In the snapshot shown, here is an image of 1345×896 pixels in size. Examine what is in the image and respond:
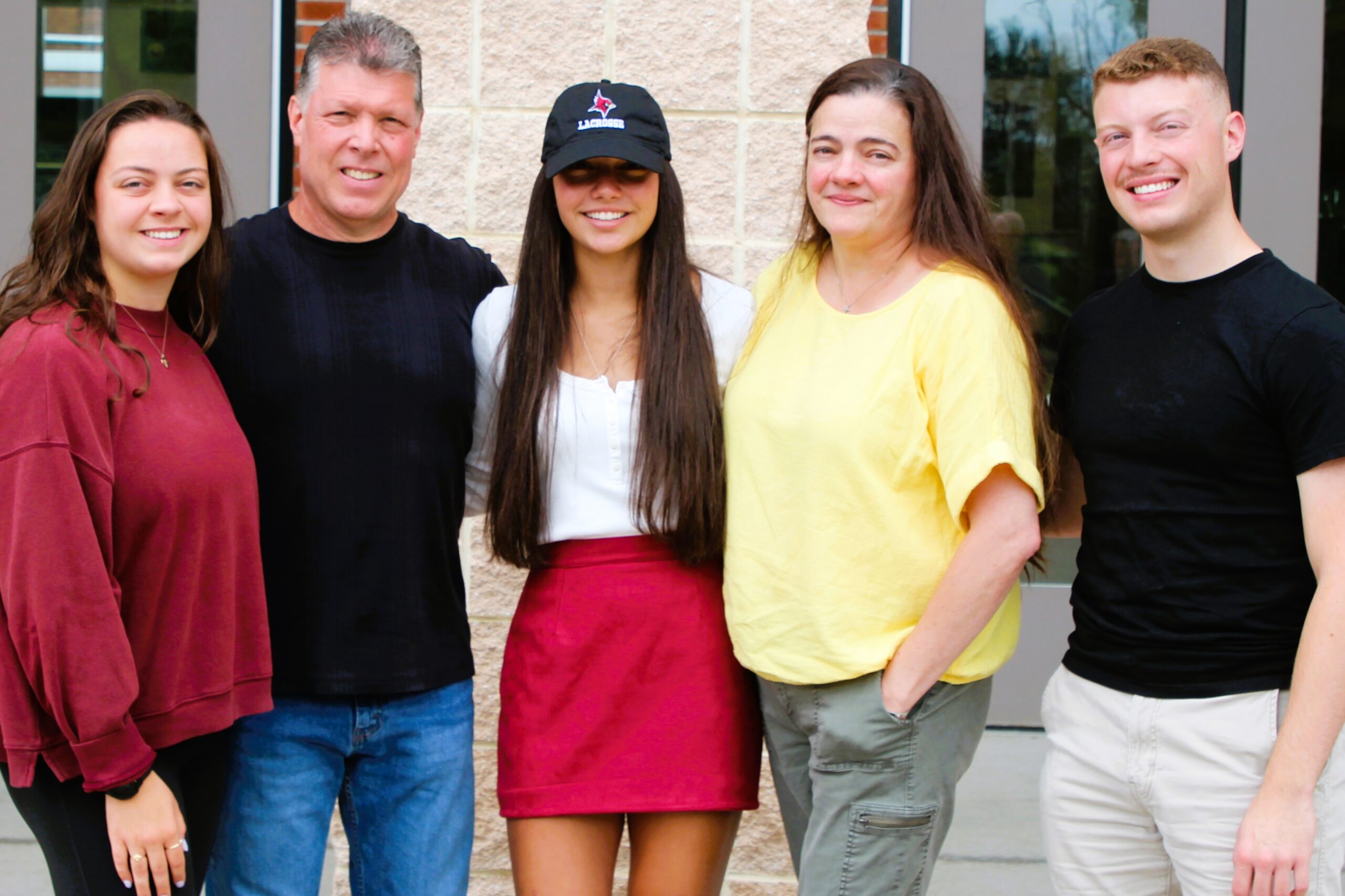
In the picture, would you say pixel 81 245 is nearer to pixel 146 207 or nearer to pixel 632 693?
pixel 146 207

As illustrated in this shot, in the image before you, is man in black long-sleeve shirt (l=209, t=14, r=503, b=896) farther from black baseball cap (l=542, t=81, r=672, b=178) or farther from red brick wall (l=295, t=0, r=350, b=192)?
red brick wall (l=295, t=0, r=350, b=192)

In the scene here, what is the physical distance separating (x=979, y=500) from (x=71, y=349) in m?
1.37

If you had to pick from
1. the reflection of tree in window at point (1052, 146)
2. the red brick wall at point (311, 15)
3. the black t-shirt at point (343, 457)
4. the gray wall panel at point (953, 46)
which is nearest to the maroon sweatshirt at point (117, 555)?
the black t-shirt at point (343, 457)

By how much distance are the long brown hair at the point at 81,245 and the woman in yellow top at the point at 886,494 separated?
1019mm

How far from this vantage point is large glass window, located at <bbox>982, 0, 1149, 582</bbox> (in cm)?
416

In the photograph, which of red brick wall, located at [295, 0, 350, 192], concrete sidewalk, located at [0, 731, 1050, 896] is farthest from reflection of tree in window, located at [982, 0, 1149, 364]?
red brick wall, located at [295, 0, 350, 192]

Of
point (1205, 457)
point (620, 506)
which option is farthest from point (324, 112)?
point (1205, 457)

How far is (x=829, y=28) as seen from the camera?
3512 millimetres

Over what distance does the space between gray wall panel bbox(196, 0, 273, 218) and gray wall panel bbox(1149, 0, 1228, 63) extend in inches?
108

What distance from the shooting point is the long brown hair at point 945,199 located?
2.13 metres

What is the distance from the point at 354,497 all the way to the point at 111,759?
1.97ft

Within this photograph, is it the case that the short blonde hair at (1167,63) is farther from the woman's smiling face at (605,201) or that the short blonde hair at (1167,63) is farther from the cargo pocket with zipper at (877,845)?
the cargo pocket with zipper at (877,845)

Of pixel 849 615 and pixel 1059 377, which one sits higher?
pixel 1059 377

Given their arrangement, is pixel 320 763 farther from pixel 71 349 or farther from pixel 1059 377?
pixel 1059 377
